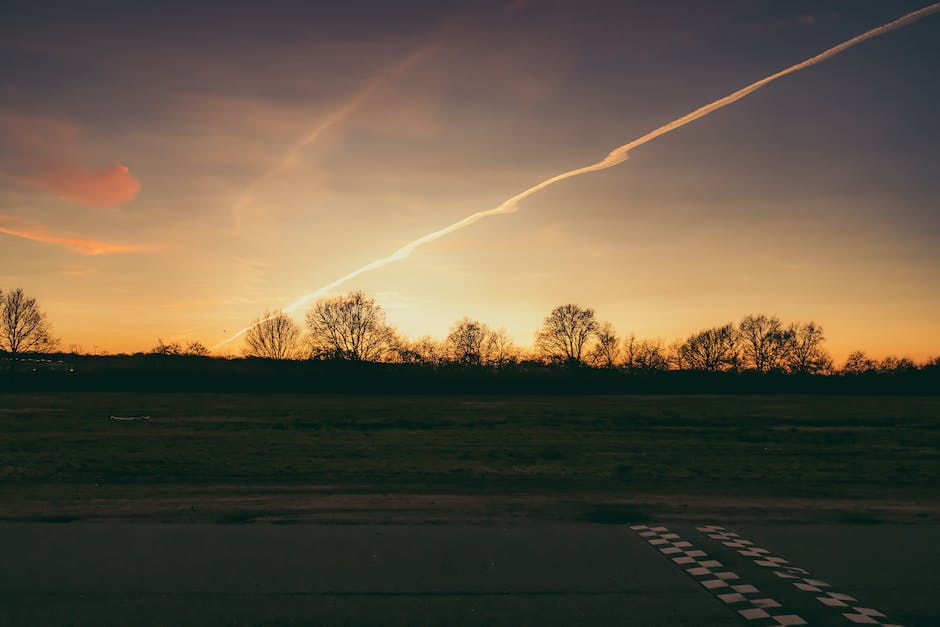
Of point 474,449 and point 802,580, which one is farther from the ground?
point 802,580

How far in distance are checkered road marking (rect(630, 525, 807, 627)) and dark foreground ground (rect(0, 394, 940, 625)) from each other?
63 millimetres

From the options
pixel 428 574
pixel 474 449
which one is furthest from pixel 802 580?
pixel 474 449

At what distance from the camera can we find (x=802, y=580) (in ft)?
28.5

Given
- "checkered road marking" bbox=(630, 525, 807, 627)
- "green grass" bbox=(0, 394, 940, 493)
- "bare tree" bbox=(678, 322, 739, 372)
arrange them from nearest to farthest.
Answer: "checkered road marking" bbox=(630, 525, 807, 627)
"green grass" bbox=(0, 394, 940, 493)
"bare tree" bbox=(678, 322, 739, 372)

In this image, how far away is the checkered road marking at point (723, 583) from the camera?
24.1 ft

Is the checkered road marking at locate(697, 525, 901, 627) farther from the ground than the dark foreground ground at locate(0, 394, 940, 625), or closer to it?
farther from the ground

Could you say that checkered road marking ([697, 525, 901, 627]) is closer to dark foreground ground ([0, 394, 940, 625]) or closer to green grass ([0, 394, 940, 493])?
dark foreground ground ([0, 394, 940, 625])

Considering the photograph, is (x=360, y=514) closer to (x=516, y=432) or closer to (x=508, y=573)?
(x=508, y=573)

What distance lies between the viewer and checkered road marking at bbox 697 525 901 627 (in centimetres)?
740

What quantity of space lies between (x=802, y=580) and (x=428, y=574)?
482 centimetres

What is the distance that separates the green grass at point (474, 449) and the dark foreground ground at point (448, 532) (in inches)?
8.7

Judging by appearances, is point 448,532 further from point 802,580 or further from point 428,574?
point 802,580

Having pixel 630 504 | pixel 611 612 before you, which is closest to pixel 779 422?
pixel 630 504

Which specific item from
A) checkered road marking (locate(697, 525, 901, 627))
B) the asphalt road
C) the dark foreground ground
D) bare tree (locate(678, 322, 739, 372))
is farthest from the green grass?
bare tree (locate(678, 322, 739, 372))
